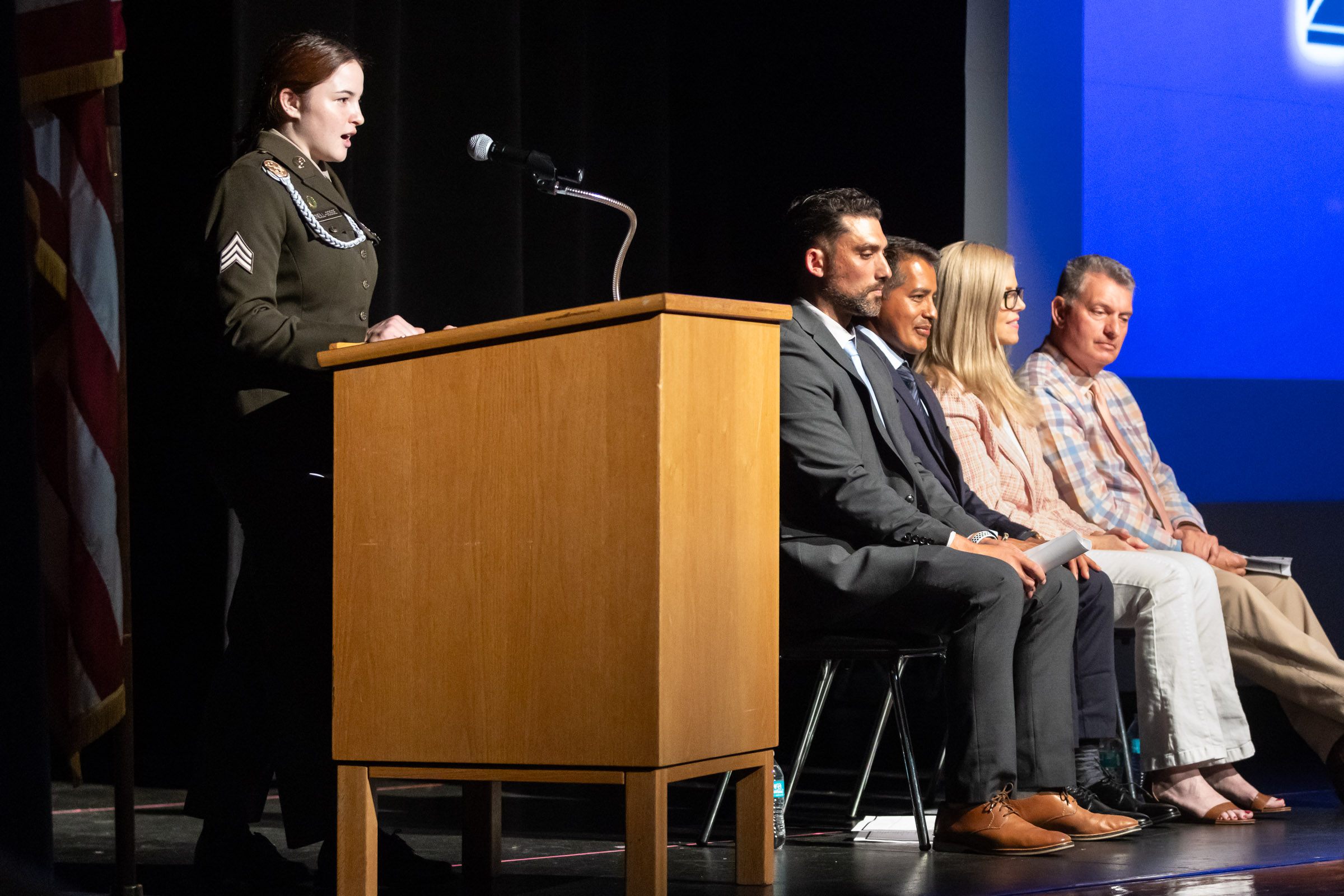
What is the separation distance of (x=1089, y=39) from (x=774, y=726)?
2944 mm

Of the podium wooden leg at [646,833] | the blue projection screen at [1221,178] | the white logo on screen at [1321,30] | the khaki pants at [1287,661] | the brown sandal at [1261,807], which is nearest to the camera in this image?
the podium wooden leg at [646,833]

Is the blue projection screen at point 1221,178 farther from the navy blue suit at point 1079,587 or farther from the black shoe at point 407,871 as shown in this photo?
the black shoe at point 407,871

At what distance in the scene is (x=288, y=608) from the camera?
2273 millimetres

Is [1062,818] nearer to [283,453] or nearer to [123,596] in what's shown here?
[283,453]

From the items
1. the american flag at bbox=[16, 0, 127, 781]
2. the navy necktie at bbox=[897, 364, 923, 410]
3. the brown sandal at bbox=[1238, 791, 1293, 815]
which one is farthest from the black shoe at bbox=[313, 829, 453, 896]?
the brown sandal at bbox=[1238, 791, 1293, 815]

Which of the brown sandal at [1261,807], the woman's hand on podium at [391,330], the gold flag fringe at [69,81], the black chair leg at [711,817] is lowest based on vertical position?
the brown sandal at [1261,807]

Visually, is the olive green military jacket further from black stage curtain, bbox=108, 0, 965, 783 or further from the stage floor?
black stage curtain, bbox=108, 0, 965, 783

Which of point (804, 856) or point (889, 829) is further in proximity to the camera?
point (889, 829)

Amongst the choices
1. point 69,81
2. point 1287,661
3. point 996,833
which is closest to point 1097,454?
point 1287,661

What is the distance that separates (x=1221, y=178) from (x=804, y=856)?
9.22 ft

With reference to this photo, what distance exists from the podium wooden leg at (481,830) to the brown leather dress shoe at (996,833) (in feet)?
2.69

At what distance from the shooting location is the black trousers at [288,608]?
7.33 feet

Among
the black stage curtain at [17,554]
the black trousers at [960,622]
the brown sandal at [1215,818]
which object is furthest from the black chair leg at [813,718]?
the black stage curtain at [17,554]

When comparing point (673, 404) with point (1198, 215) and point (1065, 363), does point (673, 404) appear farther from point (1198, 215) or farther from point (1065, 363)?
point (1198, 215)
